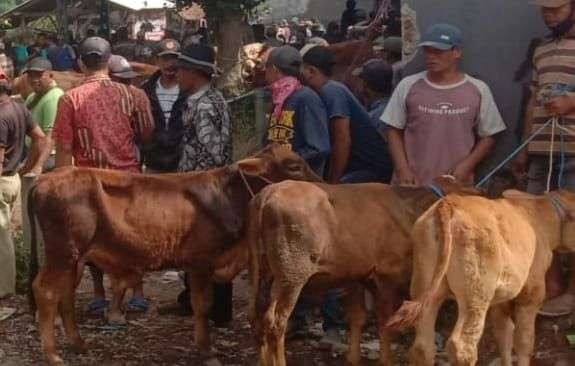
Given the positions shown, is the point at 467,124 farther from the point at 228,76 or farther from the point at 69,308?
the point at 228,76

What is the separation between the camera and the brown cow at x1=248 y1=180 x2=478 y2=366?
20.4ft

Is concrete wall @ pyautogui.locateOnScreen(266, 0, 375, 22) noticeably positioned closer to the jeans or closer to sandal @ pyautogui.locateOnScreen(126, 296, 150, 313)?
the jeans

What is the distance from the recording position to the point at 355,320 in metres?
6.84

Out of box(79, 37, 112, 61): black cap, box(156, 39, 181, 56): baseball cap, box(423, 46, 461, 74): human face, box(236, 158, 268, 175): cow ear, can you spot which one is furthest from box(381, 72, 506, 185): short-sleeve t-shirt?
box(156, 39, 181, 56): baseball cap

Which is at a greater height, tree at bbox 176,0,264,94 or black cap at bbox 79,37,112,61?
black cap at bbox 79,37,112,61

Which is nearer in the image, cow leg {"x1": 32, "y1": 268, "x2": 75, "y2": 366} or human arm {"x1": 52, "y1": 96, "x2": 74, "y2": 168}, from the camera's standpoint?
cow leg {"x1": 32, "y1": 268, "x2": 75, "y2": 366}

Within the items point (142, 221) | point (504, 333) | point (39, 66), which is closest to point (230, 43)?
point (39, 66)

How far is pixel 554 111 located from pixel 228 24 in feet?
36.7

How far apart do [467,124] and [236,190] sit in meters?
1.70

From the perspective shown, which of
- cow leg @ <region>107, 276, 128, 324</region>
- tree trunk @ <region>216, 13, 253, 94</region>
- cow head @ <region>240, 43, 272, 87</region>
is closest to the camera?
cow leg @ <region>107, 276, 128, 324</region>

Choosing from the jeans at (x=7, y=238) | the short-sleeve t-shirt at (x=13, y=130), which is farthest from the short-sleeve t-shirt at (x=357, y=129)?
the jeans at (x=7, y=238)

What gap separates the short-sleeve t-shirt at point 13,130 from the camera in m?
8.30

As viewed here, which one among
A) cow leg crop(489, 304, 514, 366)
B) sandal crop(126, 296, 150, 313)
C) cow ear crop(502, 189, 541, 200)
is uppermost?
cow ear crop(502, 189, 541, 200)

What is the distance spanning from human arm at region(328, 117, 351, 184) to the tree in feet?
31.7
